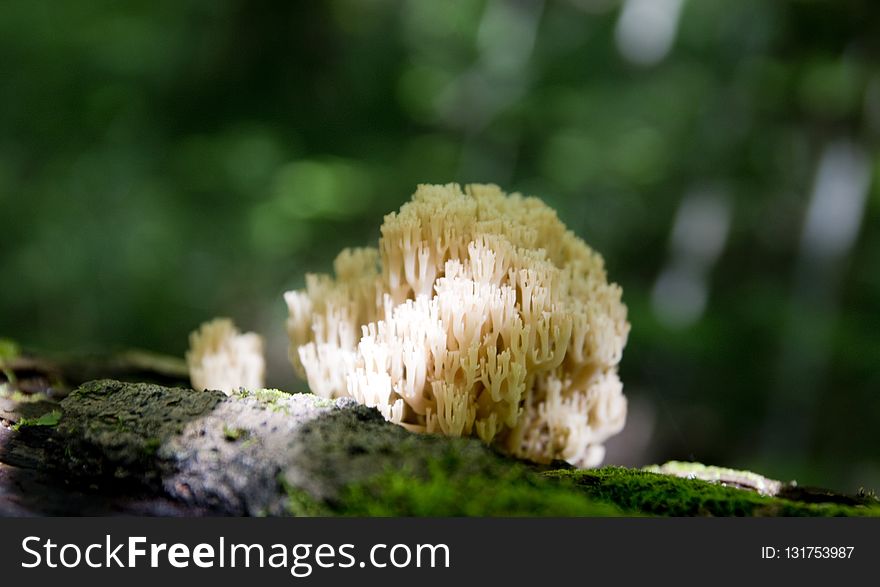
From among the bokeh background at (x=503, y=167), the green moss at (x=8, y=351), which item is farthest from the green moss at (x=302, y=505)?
the bokeh background at (x=503, y=167)

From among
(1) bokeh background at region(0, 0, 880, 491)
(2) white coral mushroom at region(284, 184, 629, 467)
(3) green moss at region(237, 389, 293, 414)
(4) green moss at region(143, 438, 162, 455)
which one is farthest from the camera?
(1) bokeh background at region(0, 0, 880, 491)

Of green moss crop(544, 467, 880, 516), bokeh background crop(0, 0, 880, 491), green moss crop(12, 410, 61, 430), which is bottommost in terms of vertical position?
green moss crop(544, 467, 880, 516)

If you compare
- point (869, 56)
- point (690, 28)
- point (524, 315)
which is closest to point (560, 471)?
point (524, 315)

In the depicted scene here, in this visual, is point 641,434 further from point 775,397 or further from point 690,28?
point 690,28

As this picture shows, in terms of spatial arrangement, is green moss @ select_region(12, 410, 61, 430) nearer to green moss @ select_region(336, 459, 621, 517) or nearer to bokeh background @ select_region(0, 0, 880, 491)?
green moss @ select_region(336, 459, 621, 517)

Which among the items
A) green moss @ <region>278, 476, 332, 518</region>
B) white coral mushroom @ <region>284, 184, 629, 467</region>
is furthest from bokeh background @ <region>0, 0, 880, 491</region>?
green moss @ <region>278, 476, 332, 518</region>

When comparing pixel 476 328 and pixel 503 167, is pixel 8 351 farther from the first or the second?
pixel 503 167

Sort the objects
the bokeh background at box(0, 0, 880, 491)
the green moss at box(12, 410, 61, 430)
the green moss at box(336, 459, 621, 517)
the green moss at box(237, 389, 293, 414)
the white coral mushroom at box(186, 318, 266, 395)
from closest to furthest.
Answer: the green moss at box(336, 459, 621, 517) < the green moss at box(237, 389, 293, 414) < the green moss at box(12, 410, 61, 430) < the white coral mushroom at box(186, 318, 266, 395) < the bokeh background at box(0, 0, 880, 491)
